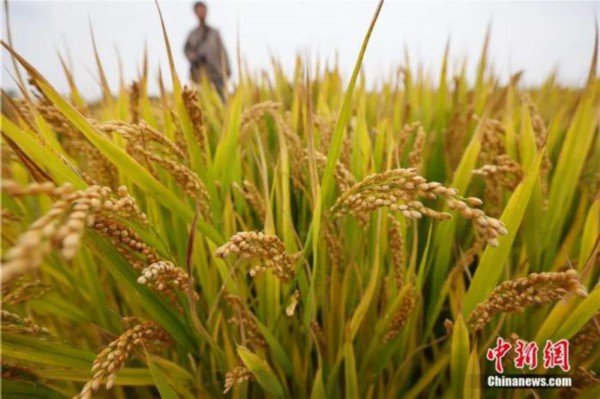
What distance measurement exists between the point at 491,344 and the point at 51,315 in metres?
1.05

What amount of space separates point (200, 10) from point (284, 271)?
216 inches

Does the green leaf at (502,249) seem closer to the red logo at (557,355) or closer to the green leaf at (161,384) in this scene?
the red logo at (557,355)

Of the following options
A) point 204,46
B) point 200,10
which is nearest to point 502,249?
point 204,46

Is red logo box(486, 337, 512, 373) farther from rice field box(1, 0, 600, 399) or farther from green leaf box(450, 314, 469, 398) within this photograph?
green leaf box(450, 314, 469, 398)

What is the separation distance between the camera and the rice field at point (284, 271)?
0.60m

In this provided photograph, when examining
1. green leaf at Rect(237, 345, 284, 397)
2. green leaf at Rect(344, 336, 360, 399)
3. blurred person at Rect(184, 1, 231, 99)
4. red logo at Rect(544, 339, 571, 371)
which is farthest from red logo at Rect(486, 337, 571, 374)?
blurred person at Rect(184, 1, 231, 99)

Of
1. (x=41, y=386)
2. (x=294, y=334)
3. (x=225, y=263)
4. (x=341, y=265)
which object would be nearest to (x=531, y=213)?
(x=341, y=265)

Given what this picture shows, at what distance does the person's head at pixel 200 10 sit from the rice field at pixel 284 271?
4656mm

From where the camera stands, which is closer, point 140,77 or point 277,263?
point 277,263

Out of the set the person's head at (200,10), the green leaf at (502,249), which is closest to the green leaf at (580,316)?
the green leaf at (502,249)

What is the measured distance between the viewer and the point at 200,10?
522 cm

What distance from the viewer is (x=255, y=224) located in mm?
1130

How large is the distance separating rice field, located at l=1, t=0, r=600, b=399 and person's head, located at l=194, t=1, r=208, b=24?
4656 millimetres

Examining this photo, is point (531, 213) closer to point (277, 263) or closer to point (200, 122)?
Result: point (277, 263)
